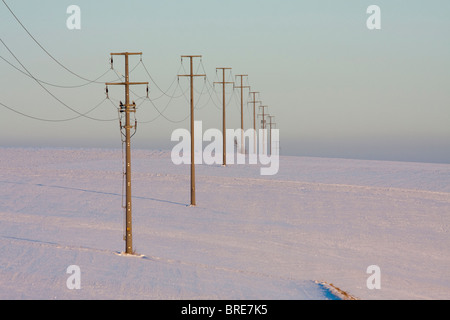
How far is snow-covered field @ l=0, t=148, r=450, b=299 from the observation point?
20.0 metres

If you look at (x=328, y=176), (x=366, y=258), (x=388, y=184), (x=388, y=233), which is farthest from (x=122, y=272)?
(x=328, y=176)

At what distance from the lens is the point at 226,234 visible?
32.8 metres

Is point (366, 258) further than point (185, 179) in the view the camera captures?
No

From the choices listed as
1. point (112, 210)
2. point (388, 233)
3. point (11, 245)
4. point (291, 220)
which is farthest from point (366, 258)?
point (112, 210)

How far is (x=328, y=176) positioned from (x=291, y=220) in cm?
2322

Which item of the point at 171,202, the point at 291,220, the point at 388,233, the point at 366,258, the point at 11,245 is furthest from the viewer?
the point at 171,202

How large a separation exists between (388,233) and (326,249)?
19.1 feet

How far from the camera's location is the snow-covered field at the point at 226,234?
19953mm

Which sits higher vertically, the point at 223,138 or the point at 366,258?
the point at 223,138
